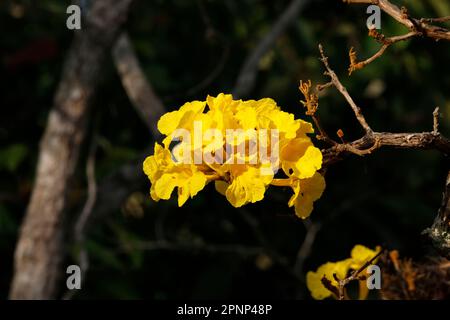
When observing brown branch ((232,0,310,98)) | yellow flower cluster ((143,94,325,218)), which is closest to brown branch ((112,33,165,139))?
brown branch ((232,0,310,98))

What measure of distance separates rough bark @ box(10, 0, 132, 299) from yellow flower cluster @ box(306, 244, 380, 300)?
1.45m

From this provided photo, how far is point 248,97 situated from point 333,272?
88.8 inches

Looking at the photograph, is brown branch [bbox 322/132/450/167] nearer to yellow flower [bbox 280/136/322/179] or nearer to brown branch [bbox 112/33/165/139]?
yellow flower [bbox 280/136/322/179]

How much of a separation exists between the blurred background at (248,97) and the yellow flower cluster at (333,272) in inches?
80.2

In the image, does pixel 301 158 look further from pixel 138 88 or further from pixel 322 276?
pixel 138 88

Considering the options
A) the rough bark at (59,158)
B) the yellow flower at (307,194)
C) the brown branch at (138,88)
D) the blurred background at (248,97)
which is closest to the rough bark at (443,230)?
the yellow flower at (307,194)

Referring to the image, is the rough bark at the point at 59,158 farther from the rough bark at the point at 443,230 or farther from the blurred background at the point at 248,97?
the rough bark at the point at 443,230

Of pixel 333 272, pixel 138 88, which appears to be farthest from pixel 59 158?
pixel 333 272

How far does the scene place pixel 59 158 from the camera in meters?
2.94

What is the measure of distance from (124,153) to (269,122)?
2639 millimetres

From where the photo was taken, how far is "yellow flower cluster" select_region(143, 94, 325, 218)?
4.30ft

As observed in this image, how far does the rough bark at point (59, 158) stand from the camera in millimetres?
2900

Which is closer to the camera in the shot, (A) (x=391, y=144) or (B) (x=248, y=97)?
(A) (x=391, y=144)

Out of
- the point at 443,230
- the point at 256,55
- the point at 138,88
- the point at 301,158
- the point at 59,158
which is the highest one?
the point at 256,55
